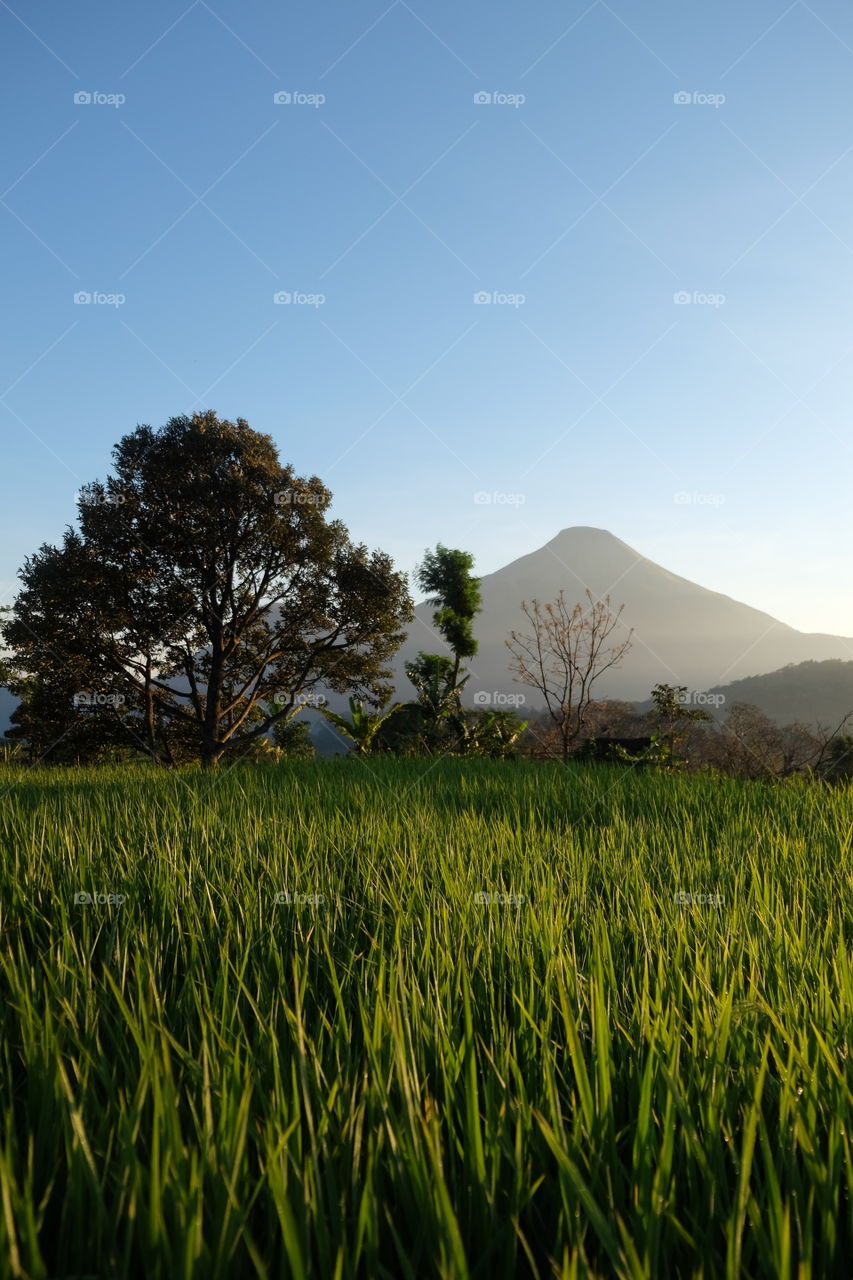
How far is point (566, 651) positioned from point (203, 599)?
384 inches

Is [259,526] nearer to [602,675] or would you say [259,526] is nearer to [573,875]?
[602,675]

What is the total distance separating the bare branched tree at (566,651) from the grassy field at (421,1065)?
11.9 metres

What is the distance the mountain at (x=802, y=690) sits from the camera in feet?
147

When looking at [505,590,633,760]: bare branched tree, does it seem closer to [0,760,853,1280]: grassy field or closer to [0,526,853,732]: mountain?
[0,760,853,1280]: grassy field

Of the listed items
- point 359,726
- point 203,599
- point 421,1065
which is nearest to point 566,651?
point 359,726

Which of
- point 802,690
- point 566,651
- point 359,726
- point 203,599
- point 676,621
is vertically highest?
point 676,621

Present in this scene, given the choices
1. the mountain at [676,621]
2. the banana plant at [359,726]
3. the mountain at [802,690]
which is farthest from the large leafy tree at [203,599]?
the mountain at [676,621]

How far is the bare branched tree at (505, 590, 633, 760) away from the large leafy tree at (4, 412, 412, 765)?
572 centimetres

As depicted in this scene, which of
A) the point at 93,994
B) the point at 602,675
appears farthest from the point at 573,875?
the point at 602,675

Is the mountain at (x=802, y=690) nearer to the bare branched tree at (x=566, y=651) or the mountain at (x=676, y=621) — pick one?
the bare branched tree at (x=566, y=651)

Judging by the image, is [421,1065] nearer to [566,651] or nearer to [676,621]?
[566,651]

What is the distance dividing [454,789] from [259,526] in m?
14.0

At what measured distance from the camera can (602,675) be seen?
16.2 metres

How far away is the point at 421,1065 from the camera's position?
5.18 feet
